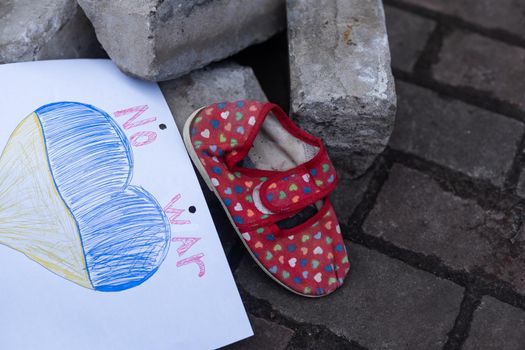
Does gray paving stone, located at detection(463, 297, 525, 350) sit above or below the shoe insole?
below

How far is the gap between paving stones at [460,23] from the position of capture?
211 cm

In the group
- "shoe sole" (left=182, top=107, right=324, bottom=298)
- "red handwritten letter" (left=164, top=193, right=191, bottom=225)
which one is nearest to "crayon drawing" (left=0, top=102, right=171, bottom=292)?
"red handwritten letter" (left=164, top=193, right=191, bottom=225)

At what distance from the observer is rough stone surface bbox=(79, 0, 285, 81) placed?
148 centimetres

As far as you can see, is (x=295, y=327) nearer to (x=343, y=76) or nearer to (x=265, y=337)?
(x=265, y=337)

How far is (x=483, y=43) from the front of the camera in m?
2.09

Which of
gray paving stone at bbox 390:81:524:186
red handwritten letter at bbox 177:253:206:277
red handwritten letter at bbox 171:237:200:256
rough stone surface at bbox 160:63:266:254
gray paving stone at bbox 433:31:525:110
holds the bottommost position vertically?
gray paving stone at bbox 390:81:524:186

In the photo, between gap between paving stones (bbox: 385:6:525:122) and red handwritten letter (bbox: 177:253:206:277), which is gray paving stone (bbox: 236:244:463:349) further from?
gap between paving stones (bbox: 385:6:525:122)

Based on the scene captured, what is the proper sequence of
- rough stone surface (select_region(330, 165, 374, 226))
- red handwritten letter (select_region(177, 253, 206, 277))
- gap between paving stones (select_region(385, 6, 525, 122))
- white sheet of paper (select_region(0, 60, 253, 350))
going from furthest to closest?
1. gap between paving stones (select_region(385, 6, 525, 122))
2. rough stone surface (select_region(330, 165, 374, 226))
3. red handwritten letter (select_region(177, 253, 206, 277))
4. white sheet of paper (select_region(0, 60, 253, 350))

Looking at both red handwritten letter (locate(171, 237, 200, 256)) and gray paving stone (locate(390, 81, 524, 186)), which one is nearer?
red handwritten letter (locate(171, 237, 200, 256))

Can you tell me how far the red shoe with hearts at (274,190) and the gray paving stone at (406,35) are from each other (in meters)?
0.61

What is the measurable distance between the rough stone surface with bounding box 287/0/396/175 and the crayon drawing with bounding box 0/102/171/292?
419 mm

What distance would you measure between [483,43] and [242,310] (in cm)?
117

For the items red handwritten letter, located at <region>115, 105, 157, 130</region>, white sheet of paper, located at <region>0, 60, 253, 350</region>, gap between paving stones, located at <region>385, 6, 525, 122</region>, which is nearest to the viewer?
white sheet of paper, located at <region>0, 60, 253, 350</region>

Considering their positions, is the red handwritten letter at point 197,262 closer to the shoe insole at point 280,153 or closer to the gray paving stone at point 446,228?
the shoe insole at point 280,153
